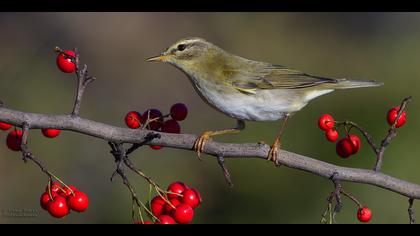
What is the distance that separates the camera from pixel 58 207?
3814 mm

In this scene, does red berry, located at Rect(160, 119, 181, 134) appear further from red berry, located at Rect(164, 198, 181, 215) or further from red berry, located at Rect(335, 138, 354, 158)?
red berry, located at Rect(335, 138, 354, 158)

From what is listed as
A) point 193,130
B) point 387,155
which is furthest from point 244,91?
point 193,130

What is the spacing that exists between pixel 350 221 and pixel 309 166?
10.2 ft

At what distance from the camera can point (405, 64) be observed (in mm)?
10203

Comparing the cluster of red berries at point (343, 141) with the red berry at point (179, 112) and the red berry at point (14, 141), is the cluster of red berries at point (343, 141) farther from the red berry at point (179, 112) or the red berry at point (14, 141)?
the red berry at point (14, 141)

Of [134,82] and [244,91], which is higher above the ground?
[134,82]

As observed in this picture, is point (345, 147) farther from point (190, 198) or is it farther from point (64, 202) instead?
point (64, 202)

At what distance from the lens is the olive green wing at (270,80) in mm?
5547

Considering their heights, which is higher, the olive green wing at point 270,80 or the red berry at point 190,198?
the olive green wing at point 270,80

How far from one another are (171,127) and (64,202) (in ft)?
3.48

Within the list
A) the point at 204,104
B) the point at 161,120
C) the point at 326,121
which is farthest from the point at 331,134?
the point at 204,104

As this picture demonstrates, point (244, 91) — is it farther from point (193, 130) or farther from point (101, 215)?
point (193, 130)

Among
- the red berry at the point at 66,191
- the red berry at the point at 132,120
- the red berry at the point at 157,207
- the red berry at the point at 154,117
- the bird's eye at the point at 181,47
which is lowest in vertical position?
the red berry at the point at 66,191

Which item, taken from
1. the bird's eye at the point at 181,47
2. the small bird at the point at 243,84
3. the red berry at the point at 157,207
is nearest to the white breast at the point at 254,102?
the small bird at the point at 243,84
